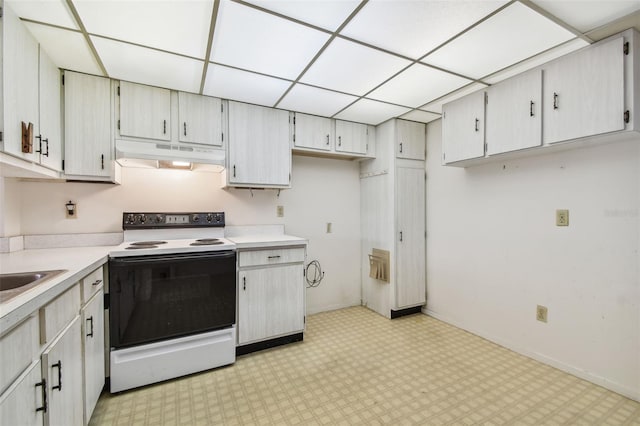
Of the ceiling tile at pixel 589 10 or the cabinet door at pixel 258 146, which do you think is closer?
the ceiling tile at pixel 589 10

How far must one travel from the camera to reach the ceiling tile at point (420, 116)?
296cm

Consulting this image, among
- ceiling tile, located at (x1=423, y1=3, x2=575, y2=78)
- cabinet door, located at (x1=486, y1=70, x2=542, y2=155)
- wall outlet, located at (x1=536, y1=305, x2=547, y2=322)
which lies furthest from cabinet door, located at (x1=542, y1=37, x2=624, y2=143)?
wall outlet, located at (x1=536, y1=305, x2=547, y2=322)

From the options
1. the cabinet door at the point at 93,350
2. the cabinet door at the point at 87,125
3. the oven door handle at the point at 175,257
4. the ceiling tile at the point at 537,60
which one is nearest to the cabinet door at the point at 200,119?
the cabinet door at the point at 87,125

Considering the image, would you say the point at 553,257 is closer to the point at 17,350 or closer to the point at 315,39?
the point at 315,39

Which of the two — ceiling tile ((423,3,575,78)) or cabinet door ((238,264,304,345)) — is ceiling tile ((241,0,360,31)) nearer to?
ceiling tile ((423,3,575,78))

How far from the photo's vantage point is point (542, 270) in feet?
7.56

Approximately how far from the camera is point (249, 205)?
3.02 m

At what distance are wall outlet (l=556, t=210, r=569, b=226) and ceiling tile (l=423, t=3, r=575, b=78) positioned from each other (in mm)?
1184

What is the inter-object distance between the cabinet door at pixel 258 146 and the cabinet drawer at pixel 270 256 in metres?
0.69

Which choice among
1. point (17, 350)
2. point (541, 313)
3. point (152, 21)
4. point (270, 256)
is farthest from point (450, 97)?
point (17, 350)

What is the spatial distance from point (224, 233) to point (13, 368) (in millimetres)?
1970

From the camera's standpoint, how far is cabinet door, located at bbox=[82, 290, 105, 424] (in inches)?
58.9

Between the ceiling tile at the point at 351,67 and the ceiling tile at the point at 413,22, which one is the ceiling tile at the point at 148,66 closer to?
the ceiling tile at the point at 351,67

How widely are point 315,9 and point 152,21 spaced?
0.90 metres
